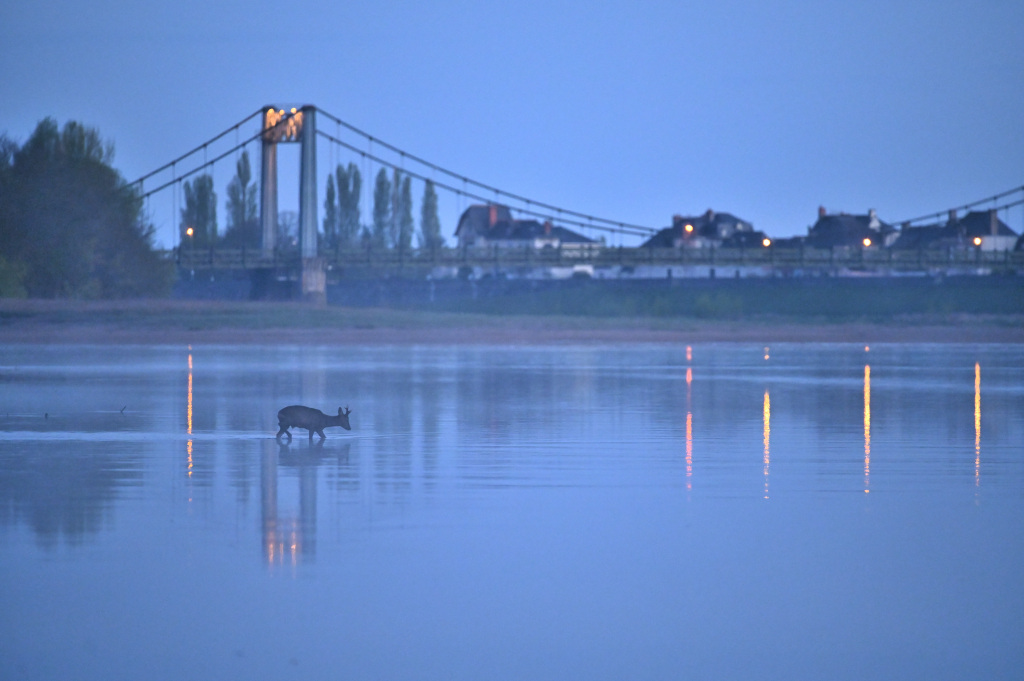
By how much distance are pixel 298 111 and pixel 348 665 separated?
60.1 metres

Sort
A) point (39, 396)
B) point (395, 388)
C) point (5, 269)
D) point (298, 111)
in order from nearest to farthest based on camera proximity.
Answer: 1. point (39, 396)
2. point (395, 388)
3. point (5, 269)
4. point (298, 111)

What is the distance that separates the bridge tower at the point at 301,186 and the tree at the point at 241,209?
17.6 metres

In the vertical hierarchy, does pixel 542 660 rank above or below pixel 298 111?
below

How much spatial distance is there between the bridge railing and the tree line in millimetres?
9394

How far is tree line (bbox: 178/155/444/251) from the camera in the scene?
7512 centimetres

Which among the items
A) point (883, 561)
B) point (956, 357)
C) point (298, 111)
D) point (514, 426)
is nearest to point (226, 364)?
point (514, 426)

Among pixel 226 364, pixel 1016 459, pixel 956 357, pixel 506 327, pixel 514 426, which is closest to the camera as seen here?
pixel 1016 459

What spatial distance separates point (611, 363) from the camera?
30.6m

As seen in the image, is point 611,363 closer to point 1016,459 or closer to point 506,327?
point 1016,459

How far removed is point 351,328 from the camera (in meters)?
51.0

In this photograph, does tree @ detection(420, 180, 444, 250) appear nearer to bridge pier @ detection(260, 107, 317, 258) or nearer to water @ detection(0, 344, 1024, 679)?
bridge pier @ detection(260, 107, 317, 258)

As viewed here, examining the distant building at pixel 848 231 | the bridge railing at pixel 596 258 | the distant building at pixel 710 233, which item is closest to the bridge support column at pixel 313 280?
the bridge railing at pixel 596 258

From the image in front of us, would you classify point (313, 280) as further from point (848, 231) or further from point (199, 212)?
point (848, 231)

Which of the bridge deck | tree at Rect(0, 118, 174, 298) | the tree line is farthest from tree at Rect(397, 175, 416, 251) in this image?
tree at Rect(0, 118, 174, 298)
